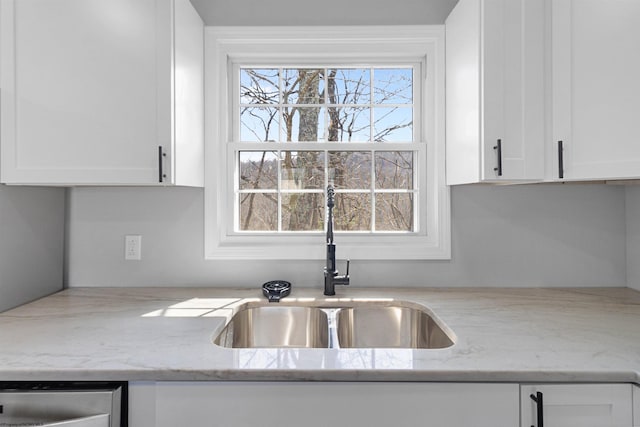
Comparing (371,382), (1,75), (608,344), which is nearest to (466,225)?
(608,344)

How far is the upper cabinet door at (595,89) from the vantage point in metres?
1.30

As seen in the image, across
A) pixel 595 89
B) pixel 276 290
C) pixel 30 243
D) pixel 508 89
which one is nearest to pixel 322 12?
pixel 508 89

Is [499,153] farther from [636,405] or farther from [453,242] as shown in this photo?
[636,405]

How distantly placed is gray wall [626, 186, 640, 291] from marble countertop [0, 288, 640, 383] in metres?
0.13

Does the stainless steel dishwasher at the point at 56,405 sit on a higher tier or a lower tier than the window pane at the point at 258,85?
lower

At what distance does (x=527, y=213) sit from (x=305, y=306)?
3.83ft

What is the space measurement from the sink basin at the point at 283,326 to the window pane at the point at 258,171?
2.13 feet

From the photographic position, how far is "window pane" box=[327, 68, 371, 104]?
2.06 metres

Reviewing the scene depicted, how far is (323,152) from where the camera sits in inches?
79.7

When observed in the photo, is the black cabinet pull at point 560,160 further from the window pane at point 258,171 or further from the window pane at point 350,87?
the window pane at point 258,171

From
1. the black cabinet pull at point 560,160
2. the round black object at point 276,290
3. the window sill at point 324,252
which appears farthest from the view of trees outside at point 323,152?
the black cabinet pull at point 560,160

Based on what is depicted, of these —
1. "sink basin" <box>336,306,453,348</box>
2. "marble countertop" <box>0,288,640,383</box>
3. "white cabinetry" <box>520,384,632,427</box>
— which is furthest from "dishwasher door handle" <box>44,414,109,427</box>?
"white cabinetry" <box>520,384,632,427</box>

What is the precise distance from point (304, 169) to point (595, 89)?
125 cm

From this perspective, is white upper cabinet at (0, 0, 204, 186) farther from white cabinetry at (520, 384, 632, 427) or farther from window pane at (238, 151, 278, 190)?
white cabinetry at (520, 384, 632, 427)
